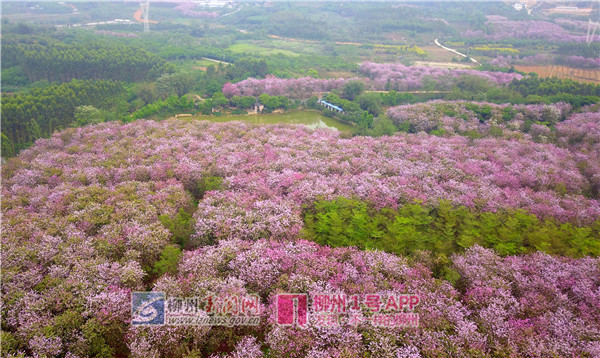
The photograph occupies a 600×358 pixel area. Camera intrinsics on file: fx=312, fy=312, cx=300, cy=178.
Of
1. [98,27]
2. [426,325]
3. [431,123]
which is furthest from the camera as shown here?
[98,27]

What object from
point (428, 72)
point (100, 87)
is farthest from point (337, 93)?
point (100, 87)

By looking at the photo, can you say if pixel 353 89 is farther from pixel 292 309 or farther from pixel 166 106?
pixel 292 309

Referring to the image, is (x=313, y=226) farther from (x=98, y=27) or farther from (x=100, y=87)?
(x=98, y=27)

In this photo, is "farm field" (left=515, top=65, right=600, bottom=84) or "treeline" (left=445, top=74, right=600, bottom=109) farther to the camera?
"farm field" (left=515, top=65, right=600, bottom=84)

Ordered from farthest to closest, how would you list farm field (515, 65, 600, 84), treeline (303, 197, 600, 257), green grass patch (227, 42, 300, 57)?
green grass patch (227, 42, 300, 57)
farm field (515, 65, 600, 84)
treeline (303, 197, 600, 257)

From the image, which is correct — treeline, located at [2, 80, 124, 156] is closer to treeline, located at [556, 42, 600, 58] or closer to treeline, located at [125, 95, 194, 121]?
treeline, located at [125, 95, 194, 121]

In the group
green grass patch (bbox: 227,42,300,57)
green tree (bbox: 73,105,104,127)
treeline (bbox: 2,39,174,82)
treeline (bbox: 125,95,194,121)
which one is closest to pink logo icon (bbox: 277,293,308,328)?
green tree (bbox: 73,105,104,127)

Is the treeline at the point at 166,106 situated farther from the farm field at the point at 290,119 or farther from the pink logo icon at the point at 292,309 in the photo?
the pink logo icon at the point at 292,309
